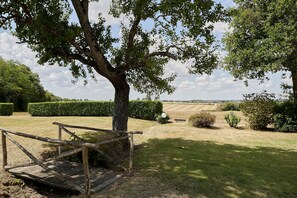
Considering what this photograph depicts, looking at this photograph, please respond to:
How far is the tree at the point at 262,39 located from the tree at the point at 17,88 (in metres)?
40.7

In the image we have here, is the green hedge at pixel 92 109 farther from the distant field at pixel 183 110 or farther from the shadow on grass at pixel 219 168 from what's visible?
the shadow on grass at pixel 219 168

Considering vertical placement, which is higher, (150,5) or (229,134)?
(150,5)

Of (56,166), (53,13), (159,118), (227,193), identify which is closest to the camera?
(227,193)

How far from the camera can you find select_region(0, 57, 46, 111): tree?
4634 cm

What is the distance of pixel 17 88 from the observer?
151 feet

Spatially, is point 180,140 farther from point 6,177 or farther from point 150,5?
point 6,177

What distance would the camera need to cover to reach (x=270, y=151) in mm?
13305

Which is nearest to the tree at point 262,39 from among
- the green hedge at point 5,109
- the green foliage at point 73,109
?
the green foliage at point 73,109

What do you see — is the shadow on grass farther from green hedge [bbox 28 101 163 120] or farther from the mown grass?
green hedge [bbox 28 101 163 120]

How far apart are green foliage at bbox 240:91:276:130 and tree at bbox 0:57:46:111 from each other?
41.9 m

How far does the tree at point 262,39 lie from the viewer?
701 inches

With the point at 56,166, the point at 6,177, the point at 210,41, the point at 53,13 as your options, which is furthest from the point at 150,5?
the point at 6,177

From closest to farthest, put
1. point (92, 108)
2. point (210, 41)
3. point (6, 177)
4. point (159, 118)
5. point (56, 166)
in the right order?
point (6, 177)
point (56, 166)
point (210, 41)
point (159, 118)
point (92, 108)

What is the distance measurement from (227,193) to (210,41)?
6595 mm
